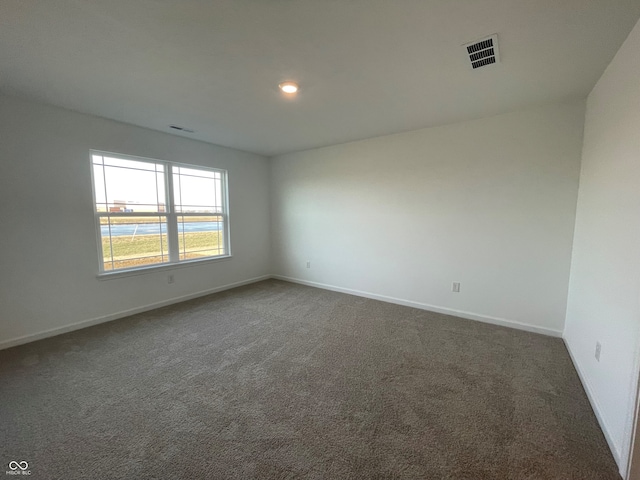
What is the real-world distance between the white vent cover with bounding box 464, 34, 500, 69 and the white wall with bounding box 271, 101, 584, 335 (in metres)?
1.37

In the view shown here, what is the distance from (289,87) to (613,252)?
8.80 feet

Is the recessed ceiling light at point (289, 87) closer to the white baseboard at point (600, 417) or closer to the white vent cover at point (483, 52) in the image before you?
the white vent cover at point (483, 52)

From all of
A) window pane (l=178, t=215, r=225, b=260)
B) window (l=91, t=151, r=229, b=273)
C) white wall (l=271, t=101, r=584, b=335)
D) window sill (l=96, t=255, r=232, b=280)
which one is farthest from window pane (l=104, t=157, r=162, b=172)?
white wall (l=271, t=101, r=584, b=335)

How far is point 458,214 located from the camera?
3.33m

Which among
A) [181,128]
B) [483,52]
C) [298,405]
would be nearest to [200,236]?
[181,128]

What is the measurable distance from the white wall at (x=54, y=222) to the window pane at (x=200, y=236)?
0.57 m

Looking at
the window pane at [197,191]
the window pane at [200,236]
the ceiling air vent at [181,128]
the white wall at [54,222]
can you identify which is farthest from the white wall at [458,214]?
the white wall at [54,222]

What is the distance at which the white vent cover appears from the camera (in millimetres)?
1686

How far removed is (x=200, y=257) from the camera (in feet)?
14.1

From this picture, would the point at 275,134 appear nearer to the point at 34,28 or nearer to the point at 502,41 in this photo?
the point at 34,28

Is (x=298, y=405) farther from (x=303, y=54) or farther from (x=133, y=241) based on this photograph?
(x=133, y=241)

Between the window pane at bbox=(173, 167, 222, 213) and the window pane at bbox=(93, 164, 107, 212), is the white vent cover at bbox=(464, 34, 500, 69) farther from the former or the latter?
the window pane at bbox=(93, 164, 107, 212)

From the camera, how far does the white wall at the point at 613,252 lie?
1419mm

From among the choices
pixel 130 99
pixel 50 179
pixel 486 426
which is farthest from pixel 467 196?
pixel 50 179
